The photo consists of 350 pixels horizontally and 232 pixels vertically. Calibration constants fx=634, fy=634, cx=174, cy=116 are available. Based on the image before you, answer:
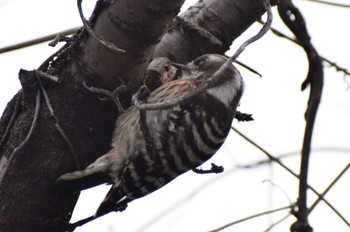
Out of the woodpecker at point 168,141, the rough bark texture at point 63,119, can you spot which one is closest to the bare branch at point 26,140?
the rough bark texture at point 63,119

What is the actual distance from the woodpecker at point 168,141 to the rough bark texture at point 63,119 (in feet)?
0.83

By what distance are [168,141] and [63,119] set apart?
687mm

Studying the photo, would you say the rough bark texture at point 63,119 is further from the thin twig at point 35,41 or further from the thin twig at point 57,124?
the thin twig at point 35,41

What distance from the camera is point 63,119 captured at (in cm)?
304

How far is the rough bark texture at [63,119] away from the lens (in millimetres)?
2795

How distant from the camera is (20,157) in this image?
304 cm

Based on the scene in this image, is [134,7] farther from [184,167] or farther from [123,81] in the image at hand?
[184,167]

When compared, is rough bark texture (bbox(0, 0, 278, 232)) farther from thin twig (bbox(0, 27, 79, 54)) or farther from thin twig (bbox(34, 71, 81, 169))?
thin twig (bbox(0, 27, 79, 54))

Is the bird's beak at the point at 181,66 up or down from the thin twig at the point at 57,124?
up

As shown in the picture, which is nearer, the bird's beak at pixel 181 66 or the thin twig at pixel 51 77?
the thin twig at pixel 51 77

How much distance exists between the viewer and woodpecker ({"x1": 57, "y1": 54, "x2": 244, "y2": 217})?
11.4ft

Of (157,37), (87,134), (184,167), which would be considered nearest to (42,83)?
(87,134)

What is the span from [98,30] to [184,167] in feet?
3.44

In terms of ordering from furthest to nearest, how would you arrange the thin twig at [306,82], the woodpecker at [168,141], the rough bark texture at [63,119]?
1. the woodpecker at [168,141]
2. the rough bark texture at [63,119]
3. the thin twig at [306,82]
